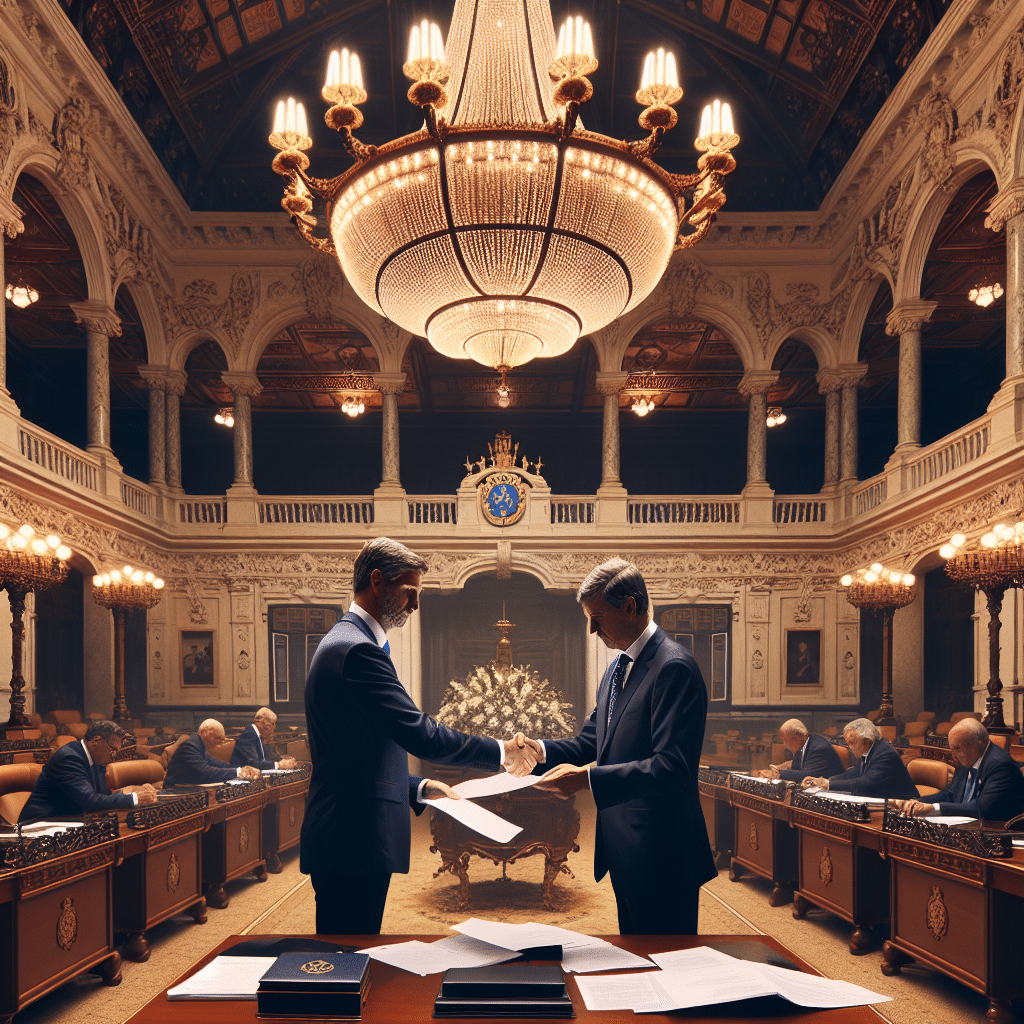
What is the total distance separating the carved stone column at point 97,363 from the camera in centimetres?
1321

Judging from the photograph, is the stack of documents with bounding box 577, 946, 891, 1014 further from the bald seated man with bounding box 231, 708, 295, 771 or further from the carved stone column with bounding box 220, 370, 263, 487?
the carved stone column with bounding box 220, 370, 263, 487

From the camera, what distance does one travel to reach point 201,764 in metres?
7.12

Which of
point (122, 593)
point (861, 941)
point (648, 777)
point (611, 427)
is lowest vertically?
point (861, 941)

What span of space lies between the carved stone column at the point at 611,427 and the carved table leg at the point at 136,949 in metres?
11.7

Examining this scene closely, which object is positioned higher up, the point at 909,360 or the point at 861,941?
the point at 909,360

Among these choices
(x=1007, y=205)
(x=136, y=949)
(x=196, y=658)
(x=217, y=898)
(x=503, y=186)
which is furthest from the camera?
(x=196, y=658)

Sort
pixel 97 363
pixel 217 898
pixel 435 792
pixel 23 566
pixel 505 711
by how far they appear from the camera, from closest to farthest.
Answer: pixel 435 792 < pixel 217 898 < pixel 505 711 < pixel 23 566 < pixel 97 363

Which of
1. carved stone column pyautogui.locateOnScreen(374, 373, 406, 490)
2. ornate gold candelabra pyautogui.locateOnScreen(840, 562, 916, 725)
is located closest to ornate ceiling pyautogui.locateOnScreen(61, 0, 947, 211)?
carved stone column pyautogui.locateOnScreen(374, 373, 406, 490)

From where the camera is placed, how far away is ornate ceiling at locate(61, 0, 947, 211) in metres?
12.6

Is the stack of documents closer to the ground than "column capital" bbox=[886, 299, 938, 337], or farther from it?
closer to the ground

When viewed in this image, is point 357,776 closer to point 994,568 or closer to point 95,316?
point 994,568

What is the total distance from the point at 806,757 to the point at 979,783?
2.29m

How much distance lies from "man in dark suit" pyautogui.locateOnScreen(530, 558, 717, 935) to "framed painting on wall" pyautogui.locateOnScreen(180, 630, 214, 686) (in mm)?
14156

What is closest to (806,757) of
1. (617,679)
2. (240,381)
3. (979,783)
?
(979,783)
